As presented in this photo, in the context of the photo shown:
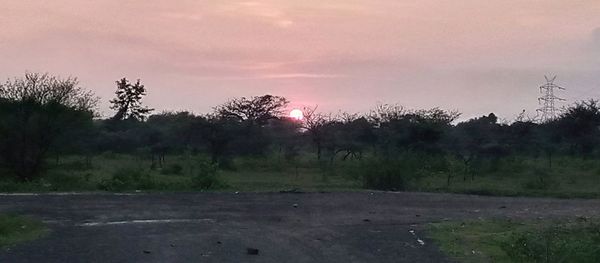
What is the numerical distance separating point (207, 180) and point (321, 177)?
1127 cm

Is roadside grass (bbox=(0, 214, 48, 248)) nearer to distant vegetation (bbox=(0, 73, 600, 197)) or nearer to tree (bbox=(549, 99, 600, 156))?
distant vegetation (bbox=(0, 73, 600, 197))

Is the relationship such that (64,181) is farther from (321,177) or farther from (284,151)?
(284,151)

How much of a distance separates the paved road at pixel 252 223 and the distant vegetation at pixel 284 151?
453 centimetres

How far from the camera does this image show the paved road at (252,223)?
14.7 meters

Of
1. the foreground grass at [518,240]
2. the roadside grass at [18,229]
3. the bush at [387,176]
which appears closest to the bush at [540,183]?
the bush at [387,176]

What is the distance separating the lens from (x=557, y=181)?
39531mm

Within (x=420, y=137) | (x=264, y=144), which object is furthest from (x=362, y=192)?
(x=264, y=144)

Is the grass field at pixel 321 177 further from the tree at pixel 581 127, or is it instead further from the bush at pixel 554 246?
the bush at pixel 554 246

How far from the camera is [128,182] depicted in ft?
108

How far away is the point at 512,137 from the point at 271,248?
4361 cm

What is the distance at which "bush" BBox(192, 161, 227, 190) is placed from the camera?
109 ft

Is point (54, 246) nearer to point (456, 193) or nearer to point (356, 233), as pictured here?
point (356, 233)

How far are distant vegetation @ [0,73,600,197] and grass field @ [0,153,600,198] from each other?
0.26ft

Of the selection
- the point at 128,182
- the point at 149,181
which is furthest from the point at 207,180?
the point at 128,182
